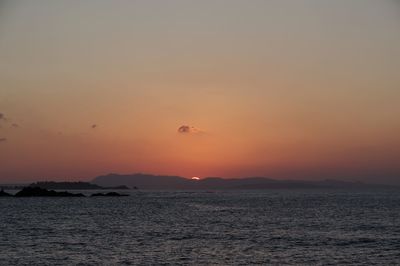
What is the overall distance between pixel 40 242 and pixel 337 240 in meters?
24.6

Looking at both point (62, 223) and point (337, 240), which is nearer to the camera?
point (337, 240)

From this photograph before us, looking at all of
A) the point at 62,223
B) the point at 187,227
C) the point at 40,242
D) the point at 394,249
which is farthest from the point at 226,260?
the point at 62,223

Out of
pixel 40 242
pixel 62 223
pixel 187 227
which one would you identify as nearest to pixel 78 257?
pixel 40 242

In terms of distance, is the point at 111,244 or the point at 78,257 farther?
the point at 111,244

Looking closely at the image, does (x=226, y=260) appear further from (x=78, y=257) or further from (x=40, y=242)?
(x=40, y=242)

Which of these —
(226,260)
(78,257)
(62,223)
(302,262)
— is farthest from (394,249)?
(62,223)

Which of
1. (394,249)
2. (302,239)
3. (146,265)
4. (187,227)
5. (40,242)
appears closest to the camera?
(146,265)

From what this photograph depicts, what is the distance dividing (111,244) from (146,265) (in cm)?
1041

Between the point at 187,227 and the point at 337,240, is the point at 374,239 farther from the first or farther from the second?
the point at 187,227

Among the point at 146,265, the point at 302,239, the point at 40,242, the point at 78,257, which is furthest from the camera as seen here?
the point at 302,239

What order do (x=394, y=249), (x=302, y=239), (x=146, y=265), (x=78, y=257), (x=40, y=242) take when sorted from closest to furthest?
(x=146, y=265) < (x=78, y=257) < (x=394, y=249) < (x=40, y=242) < (x=302, y=239)

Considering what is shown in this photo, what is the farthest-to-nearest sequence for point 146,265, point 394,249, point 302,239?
point 302,239, point 394,249, point 146,265

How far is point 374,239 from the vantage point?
48062 mm

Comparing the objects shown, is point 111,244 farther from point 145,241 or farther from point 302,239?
point 302,239
